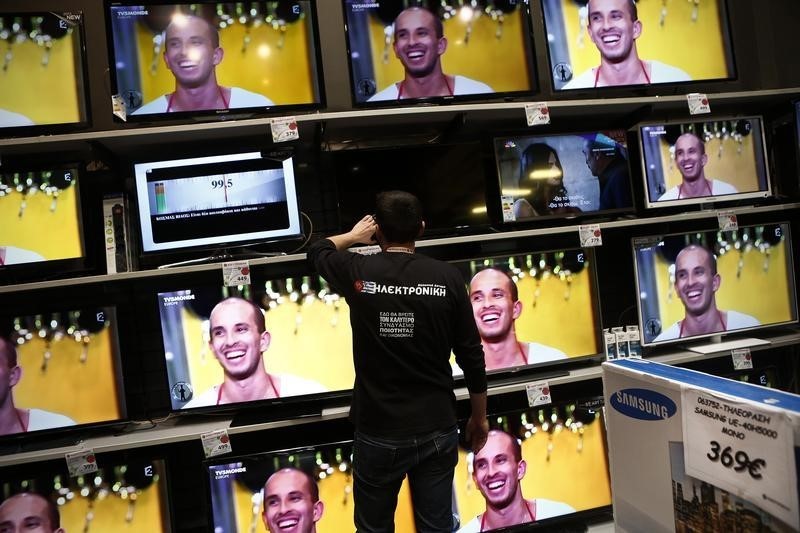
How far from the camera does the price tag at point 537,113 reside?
7.21ft

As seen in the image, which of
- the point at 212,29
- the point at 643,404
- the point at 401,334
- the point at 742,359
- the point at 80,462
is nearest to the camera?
the point at 643,404

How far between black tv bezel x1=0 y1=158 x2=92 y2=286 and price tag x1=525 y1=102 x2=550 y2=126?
184 cm

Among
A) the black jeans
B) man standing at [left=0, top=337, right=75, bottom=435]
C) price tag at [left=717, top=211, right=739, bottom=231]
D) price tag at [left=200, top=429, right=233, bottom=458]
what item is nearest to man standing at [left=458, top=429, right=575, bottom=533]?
the black jeans

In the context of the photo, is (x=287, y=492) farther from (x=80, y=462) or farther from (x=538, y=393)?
(x=538, y=393)

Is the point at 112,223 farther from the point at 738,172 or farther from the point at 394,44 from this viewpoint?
the point at 738,172

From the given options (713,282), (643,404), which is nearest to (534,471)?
(713,282)

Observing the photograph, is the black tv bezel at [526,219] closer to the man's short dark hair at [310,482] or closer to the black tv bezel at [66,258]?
the man's short dark hair at [310,482]

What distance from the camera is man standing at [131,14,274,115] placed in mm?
2062

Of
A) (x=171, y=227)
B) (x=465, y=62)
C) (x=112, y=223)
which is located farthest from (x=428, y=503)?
(x=465, y=62)

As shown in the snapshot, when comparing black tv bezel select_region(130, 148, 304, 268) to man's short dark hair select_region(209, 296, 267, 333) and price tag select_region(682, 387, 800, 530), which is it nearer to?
man's short dark hair select_region(209, 296, 267, 333)

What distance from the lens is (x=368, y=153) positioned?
2.14 metres

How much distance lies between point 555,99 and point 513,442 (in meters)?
1.53

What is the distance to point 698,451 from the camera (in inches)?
30.6

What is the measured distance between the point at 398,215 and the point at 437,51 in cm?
99
